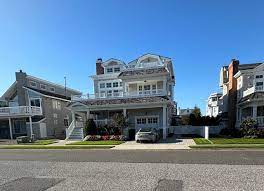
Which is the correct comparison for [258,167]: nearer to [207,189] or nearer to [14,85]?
[207,189]

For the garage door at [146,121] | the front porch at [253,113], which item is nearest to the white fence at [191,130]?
the front porch at [253,113]

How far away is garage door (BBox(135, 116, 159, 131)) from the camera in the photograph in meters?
24.3

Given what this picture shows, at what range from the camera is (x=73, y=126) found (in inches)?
973

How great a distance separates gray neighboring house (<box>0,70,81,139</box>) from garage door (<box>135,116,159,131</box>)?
13665mm

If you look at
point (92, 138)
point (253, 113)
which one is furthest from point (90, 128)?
point (253, 113)

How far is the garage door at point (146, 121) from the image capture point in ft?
79.8

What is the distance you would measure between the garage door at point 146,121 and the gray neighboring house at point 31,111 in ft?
44.8

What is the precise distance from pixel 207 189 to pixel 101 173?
4.20 metres

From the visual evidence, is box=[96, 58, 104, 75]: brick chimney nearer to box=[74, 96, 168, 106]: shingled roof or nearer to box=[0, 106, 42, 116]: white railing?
box=[74, 96, 168, 106]: shingled roof

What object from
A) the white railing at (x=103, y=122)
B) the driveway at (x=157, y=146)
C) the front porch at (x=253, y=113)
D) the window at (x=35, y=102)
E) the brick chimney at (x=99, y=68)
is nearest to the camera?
the driveway at (x=157, y=146)

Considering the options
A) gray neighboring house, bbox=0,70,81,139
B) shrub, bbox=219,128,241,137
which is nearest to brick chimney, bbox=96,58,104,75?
gray neighboring house, bbox=0,70,81,139

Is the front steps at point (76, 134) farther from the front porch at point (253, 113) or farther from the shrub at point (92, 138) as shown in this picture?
the front porch at point (253, 113)

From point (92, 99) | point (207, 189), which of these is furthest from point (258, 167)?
point (92, 99)

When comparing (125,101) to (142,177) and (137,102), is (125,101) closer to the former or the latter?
(137,102)
